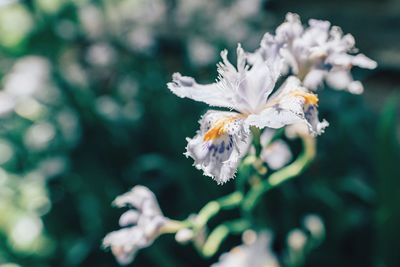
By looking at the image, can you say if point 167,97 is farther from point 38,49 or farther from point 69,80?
point 38,49

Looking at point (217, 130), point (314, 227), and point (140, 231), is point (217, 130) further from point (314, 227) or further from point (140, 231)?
point (314, 227)

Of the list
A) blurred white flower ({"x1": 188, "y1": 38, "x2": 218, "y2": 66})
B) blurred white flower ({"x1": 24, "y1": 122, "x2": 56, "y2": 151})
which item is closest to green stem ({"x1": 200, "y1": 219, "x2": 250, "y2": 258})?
blurred white flower ({"x1": 188, "y1": 38, "x2": 218, "y2": 66})

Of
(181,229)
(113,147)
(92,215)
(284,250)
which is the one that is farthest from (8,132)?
(181,229)

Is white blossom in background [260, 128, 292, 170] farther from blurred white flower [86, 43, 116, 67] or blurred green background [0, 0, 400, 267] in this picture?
blurred white flower [86, 43, 116, 67]

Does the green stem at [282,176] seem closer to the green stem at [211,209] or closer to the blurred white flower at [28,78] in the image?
the green stem at [211,209]

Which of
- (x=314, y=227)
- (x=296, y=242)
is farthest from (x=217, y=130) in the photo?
(x=314, y=227)

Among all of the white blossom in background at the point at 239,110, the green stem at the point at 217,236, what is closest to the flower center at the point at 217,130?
the white blossom in background at the point at 239,110
